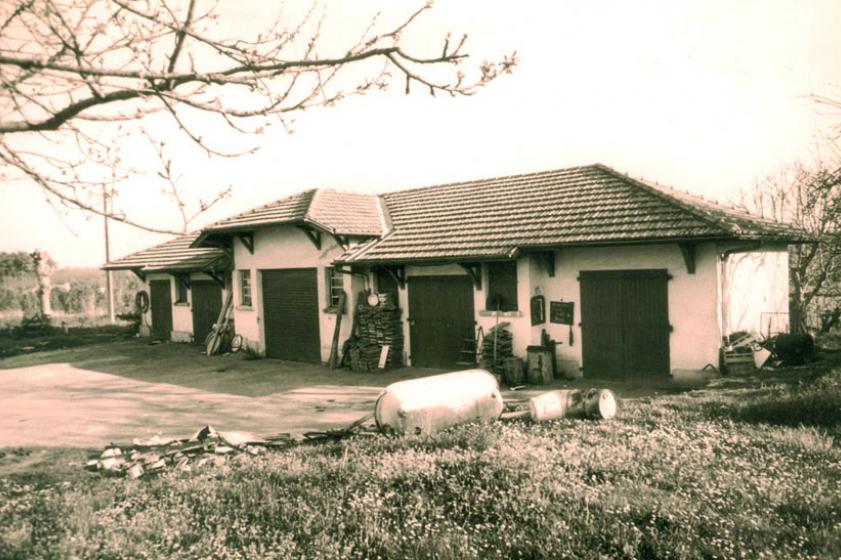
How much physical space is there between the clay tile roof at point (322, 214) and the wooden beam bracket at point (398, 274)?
148cm

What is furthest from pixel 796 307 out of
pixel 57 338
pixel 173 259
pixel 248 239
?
pixel 57 338

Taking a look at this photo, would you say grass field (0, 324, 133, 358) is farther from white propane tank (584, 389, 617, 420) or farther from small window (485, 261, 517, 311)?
white propane tank (584, 389, 617, 420)

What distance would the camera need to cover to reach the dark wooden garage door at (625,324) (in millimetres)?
11898

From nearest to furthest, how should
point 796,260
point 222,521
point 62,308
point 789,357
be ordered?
point 222,521 → point 789,357 → point 796,260 → point 62,308

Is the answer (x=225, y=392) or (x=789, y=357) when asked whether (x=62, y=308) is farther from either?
(x=789, y=357)

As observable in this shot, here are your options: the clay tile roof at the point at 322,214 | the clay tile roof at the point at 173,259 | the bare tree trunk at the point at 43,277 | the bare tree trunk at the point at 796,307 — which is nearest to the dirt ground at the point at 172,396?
the clay tile roof at the point at 173,259

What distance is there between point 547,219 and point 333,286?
6.51 m

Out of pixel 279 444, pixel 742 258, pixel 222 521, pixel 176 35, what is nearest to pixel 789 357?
pixel 742 258

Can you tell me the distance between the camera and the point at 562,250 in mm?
13227

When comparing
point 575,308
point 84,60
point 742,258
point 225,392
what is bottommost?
point 225,392

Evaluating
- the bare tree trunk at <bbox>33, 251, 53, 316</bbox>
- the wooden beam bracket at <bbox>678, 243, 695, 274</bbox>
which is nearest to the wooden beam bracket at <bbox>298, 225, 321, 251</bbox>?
the wooden beam bracket at <bbox>678, 243, 695, 274</bbox>

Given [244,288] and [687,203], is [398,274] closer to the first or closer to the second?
[244,288]

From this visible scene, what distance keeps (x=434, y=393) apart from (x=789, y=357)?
8951mm

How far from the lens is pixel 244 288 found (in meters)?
19.8
